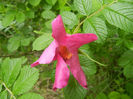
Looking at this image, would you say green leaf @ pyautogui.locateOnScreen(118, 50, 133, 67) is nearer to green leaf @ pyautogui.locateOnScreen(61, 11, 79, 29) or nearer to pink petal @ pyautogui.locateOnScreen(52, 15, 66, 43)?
green leaf @ pyautogui.locateOnScreen(61, 11, 79, 29)

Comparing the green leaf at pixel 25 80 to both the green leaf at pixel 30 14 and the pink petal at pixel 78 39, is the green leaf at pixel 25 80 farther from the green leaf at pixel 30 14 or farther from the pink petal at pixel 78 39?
the green leaf at pixel 30 14

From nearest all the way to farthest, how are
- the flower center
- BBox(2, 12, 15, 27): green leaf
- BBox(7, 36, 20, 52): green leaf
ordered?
1. the flower center
2. BBox(2, 12, 15, 27): green leaf
3. BBox(7, 36, 20, 52): green leaf

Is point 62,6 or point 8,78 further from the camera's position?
point 62,6

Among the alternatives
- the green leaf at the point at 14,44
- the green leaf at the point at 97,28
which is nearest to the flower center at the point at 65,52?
the green leaf at the point at 97,28

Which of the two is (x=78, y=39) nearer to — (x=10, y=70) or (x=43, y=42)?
(x=43, y=42)

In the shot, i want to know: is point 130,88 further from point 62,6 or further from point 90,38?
point 90,38

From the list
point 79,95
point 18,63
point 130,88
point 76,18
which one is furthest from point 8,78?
point 130,88

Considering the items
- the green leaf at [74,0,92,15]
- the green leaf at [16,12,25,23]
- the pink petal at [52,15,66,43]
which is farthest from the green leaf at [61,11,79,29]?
the green leaf at [16,12,25,23]
